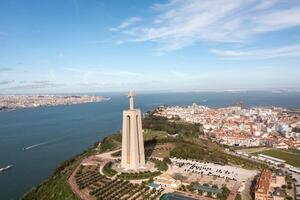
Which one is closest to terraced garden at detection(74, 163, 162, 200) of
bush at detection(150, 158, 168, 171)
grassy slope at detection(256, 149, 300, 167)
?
bush at detection(150, 158, 168, 171)

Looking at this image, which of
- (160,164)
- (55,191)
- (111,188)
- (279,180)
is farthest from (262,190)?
(55,191)

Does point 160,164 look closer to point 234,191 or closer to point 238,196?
point 234,191

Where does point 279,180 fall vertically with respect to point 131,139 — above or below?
below

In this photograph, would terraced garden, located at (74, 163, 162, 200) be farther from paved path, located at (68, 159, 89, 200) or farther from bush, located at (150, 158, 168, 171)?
bush, located at (150, 158, 168, 171)

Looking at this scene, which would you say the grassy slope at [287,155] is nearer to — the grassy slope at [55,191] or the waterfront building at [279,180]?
the waterfront building at [279,180]

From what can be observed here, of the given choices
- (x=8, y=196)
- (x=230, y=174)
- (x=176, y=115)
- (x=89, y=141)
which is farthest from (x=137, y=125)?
(x=176, y=115)
